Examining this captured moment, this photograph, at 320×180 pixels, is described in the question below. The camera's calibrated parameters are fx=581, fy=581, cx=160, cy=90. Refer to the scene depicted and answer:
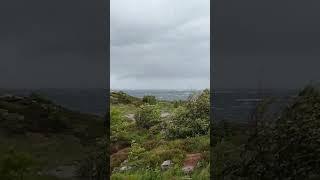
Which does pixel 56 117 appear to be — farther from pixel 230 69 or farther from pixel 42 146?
pixel 230 69

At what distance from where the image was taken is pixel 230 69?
5.48 meters

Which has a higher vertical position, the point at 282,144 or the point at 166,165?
the point at 282,144

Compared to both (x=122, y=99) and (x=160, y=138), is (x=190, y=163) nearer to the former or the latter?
(x=160, y=138)

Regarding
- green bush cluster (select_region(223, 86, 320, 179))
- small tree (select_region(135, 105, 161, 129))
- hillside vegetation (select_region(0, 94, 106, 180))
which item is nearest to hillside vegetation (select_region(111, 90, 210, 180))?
small tree (select_region(135, 105, 161, 129))

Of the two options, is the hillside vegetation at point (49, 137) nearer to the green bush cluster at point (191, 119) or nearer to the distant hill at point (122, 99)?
the green bush cluster at point (191, 119)

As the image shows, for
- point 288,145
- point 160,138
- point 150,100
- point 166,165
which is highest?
point 150,100

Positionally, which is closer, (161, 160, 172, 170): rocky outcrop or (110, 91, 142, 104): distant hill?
(161, 160, 172, 170): rocky outcrop

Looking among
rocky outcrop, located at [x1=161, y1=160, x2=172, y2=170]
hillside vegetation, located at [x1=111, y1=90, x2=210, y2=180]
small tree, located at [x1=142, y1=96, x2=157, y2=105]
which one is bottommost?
rocky outcrop, located at [x1=161, y1=160, x2=172, y2=170]

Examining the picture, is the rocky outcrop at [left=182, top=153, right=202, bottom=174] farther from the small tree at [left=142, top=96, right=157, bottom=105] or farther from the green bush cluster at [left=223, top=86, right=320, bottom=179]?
the small tree at [left=142, top=96, right=157, bottom=105]

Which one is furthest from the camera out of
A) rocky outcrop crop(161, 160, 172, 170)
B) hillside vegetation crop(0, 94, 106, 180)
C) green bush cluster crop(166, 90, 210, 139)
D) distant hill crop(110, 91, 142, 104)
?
distant hill crop(110, 91, 142, 104)

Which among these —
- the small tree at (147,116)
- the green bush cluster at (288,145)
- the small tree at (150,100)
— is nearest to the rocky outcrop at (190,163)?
the small tree at (147,116)

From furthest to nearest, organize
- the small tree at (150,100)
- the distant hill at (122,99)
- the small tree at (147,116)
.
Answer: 1. the distant hill at (122,99)
2. the small tree at (150,100)
3. the small tree at (147,116)

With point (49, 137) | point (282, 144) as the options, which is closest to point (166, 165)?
point (49, 137)

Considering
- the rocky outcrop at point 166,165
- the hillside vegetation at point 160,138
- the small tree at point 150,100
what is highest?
the small tree at point 150,100
